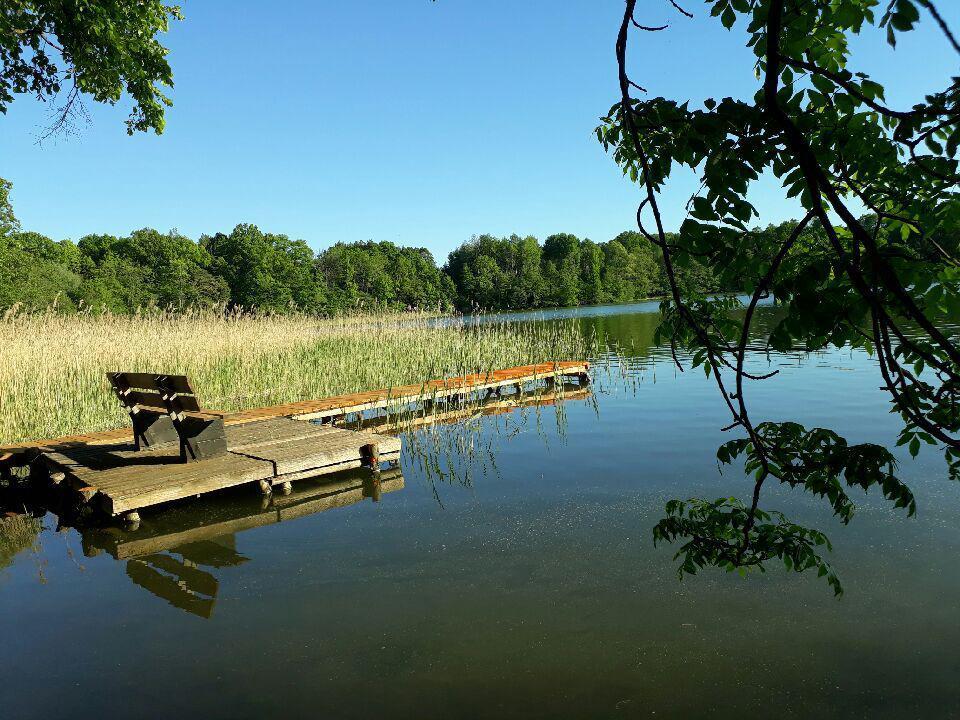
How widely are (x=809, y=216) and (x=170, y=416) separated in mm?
6699

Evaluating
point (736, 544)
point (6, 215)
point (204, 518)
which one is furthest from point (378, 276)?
point (736, 544)

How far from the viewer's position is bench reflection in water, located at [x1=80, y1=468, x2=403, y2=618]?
16.9 ft

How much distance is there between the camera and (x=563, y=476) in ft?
24.9

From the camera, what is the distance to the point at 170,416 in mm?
6809

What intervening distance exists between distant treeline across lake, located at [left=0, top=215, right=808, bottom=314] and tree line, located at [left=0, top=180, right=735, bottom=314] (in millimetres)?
106

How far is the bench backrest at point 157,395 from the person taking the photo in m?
6.49

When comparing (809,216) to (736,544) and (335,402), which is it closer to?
(736,544)

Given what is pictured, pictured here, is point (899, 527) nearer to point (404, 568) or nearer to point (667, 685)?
point (667, 685)

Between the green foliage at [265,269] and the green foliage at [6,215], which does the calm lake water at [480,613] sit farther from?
the green foliage at [265,269]

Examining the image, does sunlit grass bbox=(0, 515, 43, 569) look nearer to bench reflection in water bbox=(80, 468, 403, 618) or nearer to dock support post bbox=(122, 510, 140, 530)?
bench reflection in water bbox=(80, 468, 403, 618)

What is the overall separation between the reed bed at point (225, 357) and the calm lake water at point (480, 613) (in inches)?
142

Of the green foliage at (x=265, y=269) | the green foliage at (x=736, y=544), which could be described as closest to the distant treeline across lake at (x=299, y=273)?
the green foliage at (x=265, y=269)

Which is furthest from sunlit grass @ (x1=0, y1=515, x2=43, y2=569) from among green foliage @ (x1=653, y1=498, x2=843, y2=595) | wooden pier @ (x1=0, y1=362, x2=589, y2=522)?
green foliage @ (x1=653, y1=498, x2=843, y2=595)

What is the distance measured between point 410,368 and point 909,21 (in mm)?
13544
